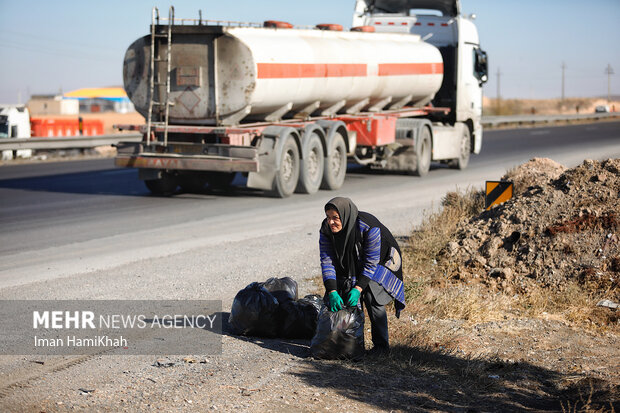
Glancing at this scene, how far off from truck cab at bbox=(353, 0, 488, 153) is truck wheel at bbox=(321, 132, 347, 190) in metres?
5.40

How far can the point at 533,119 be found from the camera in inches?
1903

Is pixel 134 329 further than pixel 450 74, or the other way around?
pixel 450 74

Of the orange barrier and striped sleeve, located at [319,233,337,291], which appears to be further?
the orange barrier

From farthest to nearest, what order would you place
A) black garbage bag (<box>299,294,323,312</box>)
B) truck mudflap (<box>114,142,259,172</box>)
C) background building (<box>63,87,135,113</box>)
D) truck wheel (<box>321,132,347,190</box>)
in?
background building (<box>63,87,135,113</box>)
truck wheel (<box>321,132,347,190</box>)
truck mudflap (<box>114,142,259,172</box>)
black garbage bag (<box>299,294,323,312</box>)

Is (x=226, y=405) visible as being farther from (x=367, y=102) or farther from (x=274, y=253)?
(x=367, y=102)

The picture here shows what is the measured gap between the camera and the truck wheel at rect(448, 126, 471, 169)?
22.4 m

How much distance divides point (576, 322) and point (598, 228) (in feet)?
5.16

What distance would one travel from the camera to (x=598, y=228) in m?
8.61

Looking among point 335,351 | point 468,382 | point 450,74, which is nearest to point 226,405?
point 335,351

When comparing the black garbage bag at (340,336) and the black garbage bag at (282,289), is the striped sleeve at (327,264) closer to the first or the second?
the black garbage bag at (340,336)

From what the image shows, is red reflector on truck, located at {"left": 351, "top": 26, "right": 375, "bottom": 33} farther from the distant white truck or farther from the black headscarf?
the black headscarf

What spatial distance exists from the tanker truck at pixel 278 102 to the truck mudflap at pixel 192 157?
2 cm

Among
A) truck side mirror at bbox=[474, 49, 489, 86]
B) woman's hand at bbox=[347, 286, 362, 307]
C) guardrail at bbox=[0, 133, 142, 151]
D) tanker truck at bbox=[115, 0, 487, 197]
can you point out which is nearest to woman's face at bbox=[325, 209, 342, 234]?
woman's hand at bbox=[347, 286, 362, 307]

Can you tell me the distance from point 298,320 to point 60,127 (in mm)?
24894
